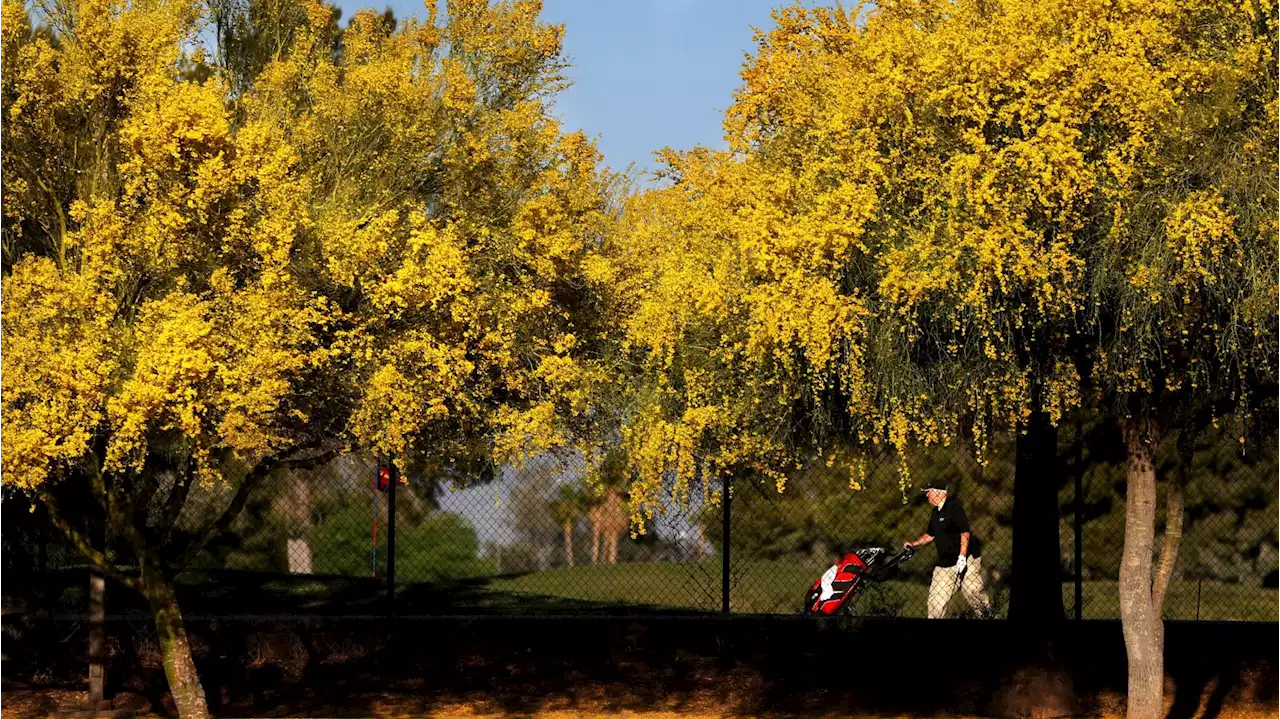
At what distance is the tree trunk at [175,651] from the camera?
14148 millimetres

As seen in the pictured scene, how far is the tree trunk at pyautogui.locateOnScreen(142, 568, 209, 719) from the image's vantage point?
14.1m

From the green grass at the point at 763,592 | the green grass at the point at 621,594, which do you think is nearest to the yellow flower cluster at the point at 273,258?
the green grass at the point at 621,594

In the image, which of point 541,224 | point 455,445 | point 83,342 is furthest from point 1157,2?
point 83,342

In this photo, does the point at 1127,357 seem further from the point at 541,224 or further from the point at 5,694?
the point at 5,694

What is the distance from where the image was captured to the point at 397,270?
43.0 feet

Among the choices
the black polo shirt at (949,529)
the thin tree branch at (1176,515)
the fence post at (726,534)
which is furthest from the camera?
the black polo shirt at (949,529)

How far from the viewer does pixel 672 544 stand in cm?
2039

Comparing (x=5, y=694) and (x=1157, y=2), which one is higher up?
(x=1157, y=2)

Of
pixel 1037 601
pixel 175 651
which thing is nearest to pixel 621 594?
pixel 1037 601

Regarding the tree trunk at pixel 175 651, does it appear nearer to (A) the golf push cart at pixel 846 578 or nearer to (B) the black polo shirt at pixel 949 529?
(A) the golf push cart at pixel 846 578

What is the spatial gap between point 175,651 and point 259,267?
128 inches

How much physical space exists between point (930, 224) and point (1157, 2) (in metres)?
2.10

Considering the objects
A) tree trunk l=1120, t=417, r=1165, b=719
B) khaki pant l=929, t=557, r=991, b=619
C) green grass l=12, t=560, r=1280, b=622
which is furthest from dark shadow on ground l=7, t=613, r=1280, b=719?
tree trunk l=1120, t=417, r=1165, b=719

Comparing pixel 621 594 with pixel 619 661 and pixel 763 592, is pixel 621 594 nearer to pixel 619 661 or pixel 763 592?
pixel 763 592
